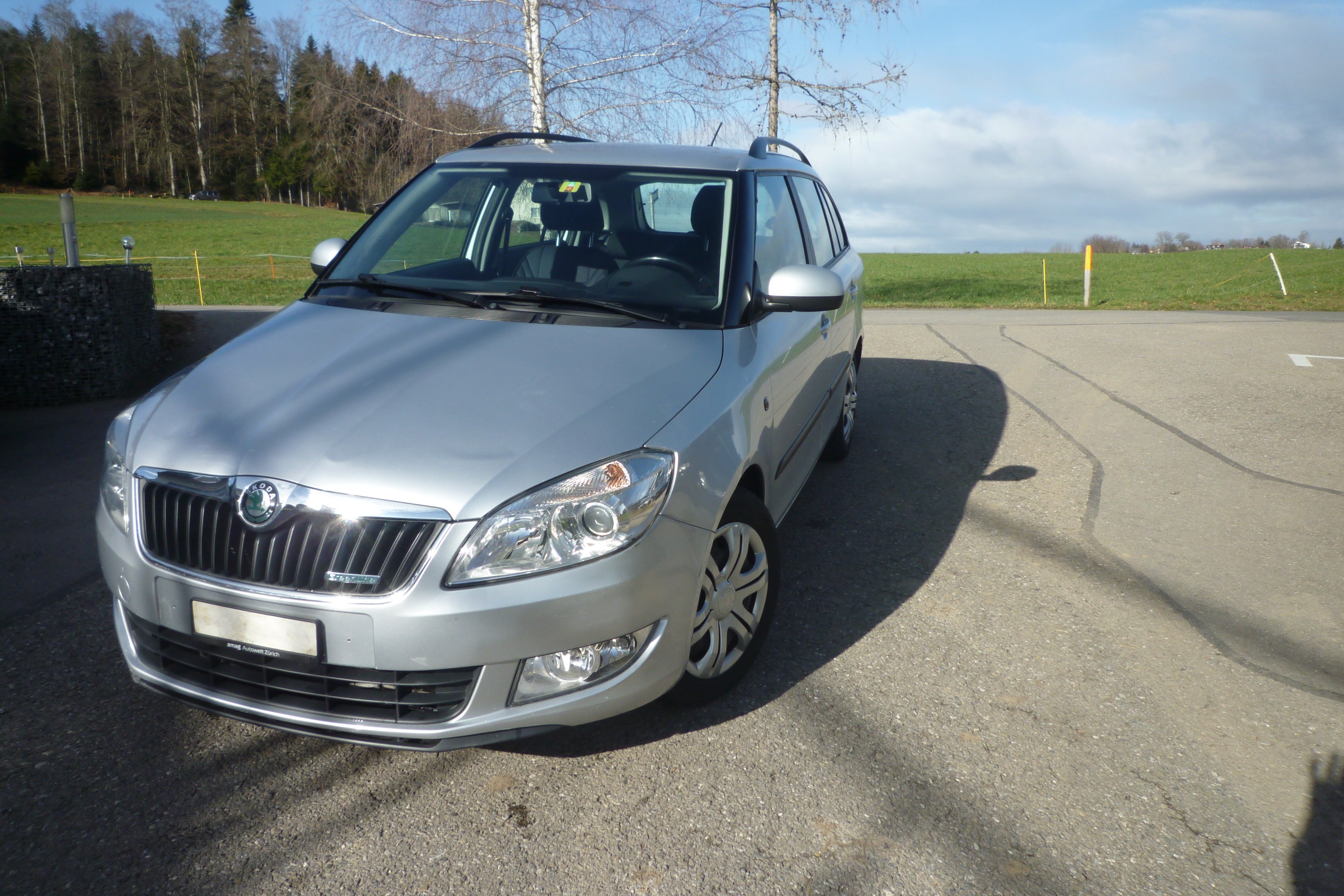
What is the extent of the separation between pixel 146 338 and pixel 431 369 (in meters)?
7.33

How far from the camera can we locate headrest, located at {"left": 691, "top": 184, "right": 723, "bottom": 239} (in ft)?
12.1

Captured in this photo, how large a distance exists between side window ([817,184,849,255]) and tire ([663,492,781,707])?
10.0 feet

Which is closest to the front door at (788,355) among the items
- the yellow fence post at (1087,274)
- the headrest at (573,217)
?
the headrest at (573,217)

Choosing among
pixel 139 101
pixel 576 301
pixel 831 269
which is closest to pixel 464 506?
pixel 576 301

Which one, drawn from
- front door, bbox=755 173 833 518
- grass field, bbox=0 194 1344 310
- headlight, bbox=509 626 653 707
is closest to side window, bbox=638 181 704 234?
Answer: front door, bbox=755 173 833 518

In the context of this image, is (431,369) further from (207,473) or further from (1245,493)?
(1245,493)

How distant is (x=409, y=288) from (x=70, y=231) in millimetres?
7047

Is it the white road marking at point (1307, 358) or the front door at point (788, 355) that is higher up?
the front door at point (788, 355)

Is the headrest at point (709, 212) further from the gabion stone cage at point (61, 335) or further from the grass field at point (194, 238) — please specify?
the grass field at point (194, 238)

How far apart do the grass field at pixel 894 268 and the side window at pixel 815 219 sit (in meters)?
1.96

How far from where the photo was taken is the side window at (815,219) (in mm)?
4926

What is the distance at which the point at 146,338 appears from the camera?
879 centimetres

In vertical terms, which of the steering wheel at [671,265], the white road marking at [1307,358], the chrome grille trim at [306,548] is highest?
the steering wheel at [671,265]

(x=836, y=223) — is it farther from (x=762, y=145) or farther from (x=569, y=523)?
(x=569, y=523)
